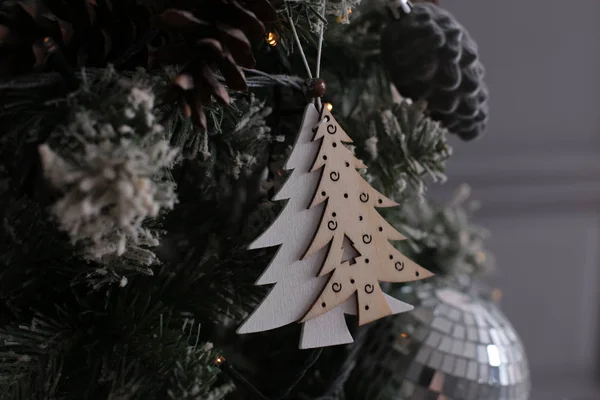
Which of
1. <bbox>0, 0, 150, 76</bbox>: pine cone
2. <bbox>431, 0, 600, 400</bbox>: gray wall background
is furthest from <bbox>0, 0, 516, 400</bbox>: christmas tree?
<bbox>431, 0, 600, 400</bbox>: gray wall background

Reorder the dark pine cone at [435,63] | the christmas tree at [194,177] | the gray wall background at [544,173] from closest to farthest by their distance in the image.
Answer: the christmas tree at [194,177]
the dark pine cone at [435,63]
the gray wall background at [544,173]

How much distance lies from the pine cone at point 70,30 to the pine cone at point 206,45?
52 mm

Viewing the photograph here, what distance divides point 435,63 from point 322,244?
188 mm

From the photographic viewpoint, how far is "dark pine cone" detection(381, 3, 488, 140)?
1.43 feet

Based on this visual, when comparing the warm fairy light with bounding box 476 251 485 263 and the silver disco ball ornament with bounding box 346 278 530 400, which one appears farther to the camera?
the warm fairy light with bounding box 476 251 485 263

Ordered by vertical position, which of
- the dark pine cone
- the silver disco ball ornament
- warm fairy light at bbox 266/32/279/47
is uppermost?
the dark pine cone

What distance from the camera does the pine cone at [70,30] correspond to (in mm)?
331

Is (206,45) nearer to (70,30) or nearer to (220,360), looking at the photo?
(70,30)

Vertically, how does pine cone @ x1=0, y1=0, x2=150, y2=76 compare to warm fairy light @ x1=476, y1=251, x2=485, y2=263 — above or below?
below

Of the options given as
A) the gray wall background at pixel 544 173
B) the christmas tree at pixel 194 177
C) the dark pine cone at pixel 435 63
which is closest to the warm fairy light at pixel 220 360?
the christmas tree at pixel 194 177

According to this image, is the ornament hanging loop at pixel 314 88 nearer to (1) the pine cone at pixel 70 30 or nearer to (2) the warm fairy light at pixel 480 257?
(1) the pine cone at pixel 70 30

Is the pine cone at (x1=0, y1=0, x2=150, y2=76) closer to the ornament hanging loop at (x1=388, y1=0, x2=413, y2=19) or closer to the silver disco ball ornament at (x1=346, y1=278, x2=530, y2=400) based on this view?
the ornament hanging loop at (x1=388, y1=0, x2=413, y2=19)

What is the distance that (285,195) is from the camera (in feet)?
1.19

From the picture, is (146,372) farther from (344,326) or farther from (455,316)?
(455,316)
